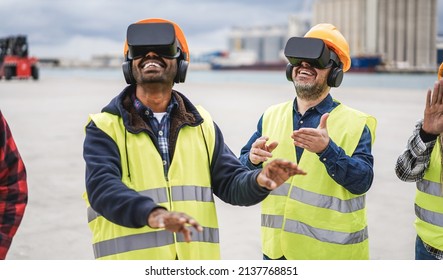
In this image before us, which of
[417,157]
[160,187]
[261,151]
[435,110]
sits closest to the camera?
[160,187]

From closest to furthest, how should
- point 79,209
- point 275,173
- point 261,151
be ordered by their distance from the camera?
point 275,173 < point 261,151 < point 79,209

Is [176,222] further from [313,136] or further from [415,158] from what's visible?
[415,158]

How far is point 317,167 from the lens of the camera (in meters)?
2.52

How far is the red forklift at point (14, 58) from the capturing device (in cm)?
3104

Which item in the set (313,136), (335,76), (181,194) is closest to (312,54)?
(335,76)

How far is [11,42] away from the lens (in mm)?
31438

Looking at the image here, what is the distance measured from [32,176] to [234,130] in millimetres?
4659

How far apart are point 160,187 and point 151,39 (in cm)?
54

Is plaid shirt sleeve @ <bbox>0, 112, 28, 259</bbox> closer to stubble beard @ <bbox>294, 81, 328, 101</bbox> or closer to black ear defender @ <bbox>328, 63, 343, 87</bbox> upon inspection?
stubble beard @ <bbox>294, 81, 328, 101</bbox>

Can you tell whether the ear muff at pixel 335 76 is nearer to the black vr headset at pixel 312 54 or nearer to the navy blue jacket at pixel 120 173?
the black vr headset at pixel 312 54

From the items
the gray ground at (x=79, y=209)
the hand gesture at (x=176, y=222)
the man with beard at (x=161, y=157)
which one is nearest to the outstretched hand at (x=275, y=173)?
the man with beard at (x=161, y=157)
